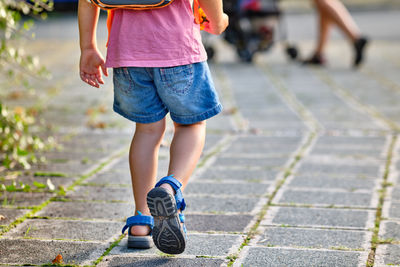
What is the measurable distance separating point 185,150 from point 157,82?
30 cm

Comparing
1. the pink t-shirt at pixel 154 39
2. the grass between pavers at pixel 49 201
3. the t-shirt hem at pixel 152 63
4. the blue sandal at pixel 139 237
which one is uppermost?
the pink t-shirt at pixel 154 39

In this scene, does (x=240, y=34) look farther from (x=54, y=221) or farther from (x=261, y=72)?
(x=54, y=221)

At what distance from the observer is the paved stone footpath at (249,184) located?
8.56 feet

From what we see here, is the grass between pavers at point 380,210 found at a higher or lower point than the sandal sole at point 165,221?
lower

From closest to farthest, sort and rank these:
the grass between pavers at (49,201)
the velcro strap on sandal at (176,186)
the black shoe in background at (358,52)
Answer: the velcro strap on sandal at (176,186)
the grass between pavers at (49,201)
the black shoe in background at (358,52)

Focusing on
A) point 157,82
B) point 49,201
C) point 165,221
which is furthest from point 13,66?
point 165,221

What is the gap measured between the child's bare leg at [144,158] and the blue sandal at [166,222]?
0.97 ft

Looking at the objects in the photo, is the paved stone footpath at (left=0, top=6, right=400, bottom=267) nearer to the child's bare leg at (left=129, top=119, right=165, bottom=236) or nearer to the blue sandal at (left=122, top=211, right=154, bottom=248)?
the blue sandal at (left=122, top=211, right=154, bottom=248)

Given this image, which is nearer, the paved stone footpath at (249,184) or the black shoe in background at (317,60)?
Answer: the paved stone footpath at (249,184)

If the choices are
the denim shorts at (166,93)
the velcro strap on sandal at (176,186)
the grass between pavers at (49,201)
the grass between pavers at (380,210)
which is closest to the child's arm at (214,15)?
the denim shorts at (166,93)

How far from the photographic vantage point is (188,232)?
2.85 metres

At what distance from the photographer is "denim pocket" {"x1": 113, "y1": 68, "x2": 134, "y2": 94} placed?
2.59 m

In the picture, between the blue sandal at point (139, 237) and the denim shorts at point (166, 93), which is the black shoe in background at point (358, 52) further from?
the blue sandal at point (139, 237)

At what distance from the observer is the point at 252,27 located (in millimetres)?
8242
